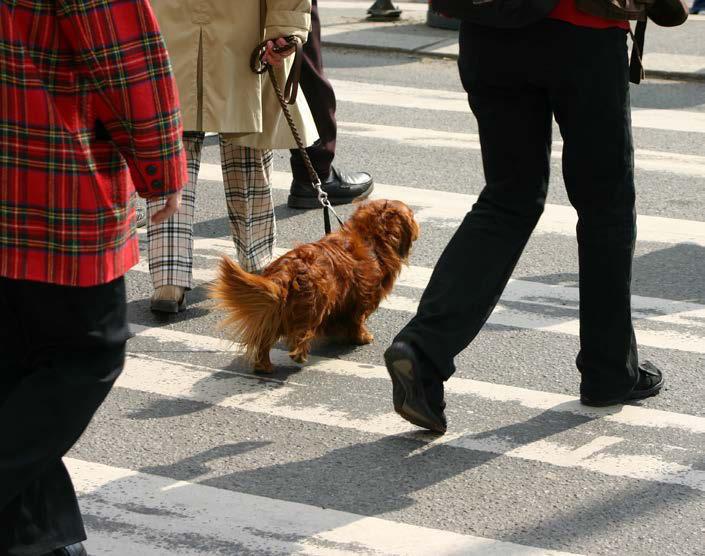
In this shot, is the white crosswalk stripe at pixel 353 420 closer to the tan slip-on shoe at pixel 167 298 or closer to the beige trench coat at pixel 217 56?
the tan slip-on shoe at pixel 167 298

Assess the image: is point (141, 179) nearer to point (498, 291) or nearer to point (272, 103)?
point (498, 291)

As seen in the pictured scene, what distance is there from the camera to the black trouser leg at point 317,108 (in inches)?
257

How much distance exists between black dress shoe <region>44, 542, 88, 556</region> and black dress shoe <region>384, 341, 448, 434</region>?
3.58 feet

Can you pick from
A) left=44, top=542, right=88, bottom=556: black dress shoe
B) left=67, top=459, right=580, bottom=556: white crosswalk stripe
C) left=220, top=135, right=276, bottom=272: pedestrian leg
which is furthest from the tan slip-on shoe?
left=44, top=542, right=88, bottom=556: black dress shoe

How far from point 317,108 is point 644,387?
2.99 meters

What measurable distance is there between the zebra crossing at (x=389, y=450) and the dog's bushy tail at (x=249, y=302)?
0.19 m

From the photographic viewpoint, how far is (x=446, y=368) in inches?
149

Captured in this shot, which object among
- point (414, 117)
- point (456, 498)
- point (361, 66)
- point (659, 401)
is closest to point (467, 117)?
point (414, 117)

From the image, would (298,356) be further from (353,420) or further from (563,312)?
(563,312)

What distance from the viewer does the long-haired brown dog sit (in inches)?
169

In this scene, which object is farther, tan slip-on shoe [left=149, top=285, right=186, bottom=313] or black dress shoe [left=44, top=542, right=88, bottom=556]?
tan slip-on shoe [left=149, top=285, right=186, bottom=313]

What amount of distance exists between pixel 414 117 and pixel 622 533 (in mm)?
5709

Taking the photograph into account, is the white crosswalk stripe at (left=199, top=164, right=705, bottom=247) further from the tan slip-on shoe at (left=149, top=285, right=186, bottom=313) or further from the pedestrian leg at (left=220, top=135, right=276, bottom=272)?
the tan slip-on shoe at (left=149, top=285, right=186, bottom=313)

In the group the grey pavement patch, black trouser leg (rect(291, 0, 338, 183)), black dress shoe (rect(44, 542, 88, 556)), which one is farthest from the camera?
black trouser leg (rect(291, 0, 338, 183))
